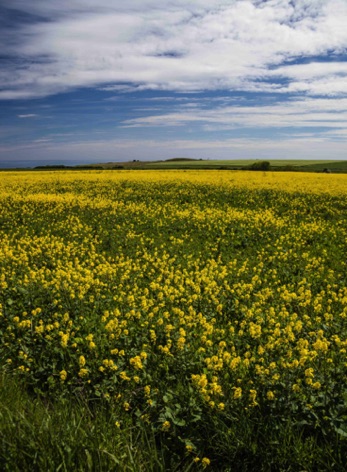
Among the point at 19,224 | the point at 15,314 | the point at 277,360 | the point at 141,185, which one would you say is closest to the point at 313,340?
the point at 277,360

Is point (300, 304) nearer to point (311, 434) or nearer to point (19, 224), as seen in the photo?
point (311, 434)

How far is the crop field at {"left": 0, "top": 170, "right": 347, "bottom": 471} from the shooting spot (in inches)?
144

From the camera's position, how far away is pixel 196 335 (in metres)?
5.93

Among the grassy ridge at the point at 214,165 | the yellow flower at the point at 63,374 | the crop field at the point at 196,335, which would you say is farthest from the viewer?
the grassy ridge at the point at 214,165

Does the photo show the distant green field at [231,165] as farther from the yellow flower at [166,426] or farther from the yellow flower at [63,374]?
the yellow flower at [166,426]

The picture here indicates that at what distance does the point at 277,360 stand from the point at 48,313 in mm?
4107

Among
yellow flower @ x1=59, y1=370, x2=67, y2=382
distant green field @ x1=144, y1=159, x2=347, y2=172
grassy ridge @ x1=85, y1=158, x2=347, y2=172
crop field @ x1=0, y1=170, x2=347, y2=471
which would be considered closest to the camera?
crop field @ x1=0, y1=170, x2=347, y2=471

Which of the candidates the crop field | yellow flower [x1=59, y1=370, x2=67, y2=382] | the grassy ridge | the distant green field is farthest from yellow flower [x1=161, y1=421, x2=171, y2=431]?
the distant green field

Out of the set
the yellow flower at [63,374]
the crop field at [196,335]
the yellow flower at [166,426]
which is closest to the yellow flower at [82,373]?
the crop field at [196,335]

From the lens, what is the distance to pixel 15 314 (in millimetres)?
6762

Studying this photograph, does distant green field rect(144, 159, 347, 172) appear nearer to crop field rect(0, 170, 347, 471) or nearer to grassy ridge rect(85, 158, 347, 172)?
grassy ridge rect(85, 158, 347, 172)

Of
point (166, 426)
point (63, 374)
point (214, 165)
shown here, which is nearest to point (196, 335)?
point (63, 374)

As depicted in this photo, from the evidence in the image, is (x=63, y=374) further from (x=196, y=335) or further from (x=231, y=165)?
(x=231, y=165)

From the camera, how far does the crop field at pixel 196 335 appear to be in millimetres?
3646
